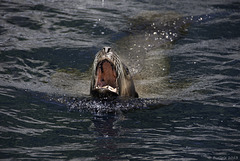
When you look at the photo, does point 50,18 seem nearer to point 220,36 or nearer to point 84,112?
point 220,36

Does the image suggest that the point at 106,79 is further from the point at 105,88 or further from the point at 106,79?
the point at 105,88

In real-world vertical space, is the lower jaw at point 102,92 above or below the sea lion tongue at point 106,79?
below

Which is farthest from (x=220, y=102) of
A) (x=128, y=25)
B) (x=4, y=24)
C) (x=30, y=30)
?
(x=4, y=24)

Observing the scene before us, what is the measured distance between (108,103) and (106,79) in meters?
0.49

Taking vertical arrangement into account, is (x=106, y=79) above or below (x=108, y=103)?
above

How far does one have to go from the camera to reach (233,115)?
261 inches

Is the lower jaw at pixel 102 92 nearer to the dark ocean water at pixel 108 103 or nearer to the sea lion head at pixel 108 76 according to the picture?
the sea lion head at pixel 108 76

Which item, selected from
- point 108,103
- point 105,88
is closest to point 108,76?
point 105,88

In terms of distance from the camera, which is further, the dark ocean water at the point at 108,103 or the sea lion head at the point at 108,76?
the sea lion head at the point at 108,76

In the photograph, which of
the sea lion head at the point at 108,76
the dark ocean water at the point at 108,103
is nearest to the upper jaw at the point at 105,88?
the sea lion head at the point at 108,76

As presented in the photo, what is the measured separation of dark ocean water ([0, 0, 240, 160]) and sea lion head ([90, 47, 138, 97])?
7.6 inches

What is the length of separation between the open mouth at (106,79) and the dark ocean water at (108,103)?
0.21 m

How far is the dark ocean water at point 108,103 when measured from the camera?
5.39 m

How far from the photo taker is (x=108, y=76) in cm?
707
